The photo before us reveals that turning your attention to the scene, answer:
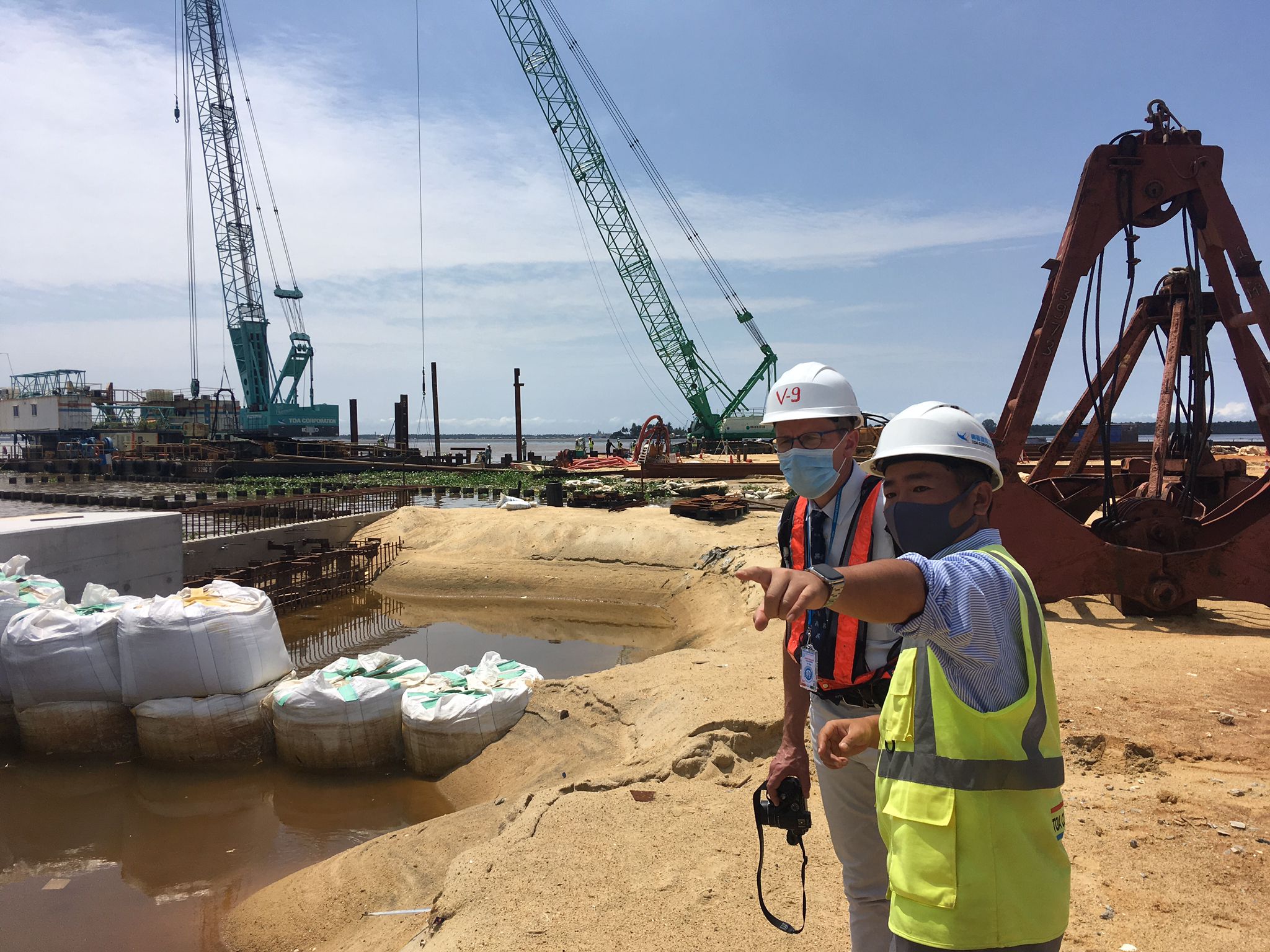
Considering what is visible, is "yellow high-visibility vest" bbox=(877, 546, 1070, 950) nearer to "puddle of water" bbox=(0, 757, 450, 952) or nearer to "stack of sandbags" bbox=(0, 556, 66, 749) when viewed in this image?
"puddle of water" bbox=(0, 757, 450, 952)

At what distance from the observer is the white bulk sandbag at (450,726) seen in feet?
19.1

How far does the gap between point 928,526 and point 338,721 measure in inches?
222

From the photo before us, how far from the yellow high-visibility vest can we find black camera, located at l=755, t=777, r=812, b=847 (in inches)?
34.2

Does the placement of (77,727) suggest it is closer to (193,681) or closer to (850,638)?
(193,681)

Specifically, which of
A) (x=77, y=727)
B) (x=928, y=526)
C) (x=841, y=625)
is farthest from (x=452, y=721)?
(x=928, y=526)

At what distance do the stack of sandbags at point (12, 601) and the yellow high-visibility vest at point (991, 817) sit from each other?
25.4ft

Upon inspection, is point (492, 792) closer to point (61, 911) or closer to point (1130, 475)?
point (61, 911)

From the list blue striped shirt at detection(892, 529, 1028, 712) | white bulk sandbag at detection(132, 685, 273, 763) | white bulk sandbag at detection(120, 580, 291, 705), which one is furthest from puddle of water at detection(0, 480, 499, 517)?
blue striped shirt at detection(892, 529, 1028, 712)

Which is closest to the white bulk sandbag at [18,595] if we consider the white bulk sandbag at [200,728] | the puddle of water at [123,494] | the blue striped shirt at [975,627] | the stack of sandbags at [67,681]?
the stack of sandbags at [67,681]

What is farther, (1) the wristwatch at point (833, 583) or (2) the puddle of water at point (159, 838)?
(2) the puddle of water at point (159, 838)

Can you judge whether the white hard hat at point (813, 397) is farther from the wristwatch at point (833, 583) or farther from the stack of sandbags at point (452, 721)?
the stack of sandbags at point (452, 721)

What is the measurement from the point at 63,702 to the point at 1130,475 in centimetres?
1206

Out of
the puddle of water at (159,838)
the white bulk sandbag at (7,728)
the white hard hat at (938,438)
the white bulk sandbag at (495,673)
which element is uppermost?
the white hard hat at (938,438)

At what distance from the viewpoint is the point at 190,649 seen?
6004 mm
